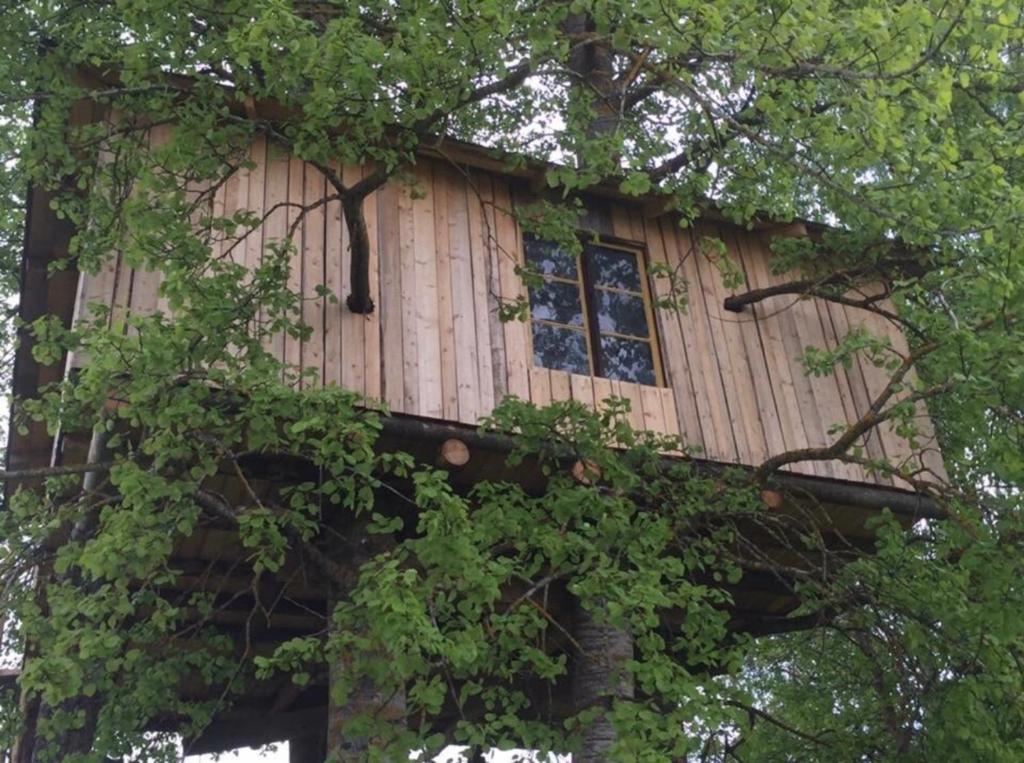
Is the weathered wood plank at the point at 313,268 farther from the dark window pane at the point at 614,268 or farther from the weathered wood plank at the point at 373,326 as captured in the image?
the dark window pane at the point at 614,268

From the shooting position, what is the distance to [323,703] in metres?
9.34

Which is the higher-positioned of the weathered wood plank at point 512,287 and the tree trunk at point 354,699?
the weathered wood plank at point 512,287

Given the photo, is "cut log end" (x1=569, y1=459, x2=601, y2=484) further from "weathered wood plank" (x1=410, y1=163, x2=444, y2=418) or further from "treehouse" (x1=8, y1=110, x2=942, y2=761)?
"weathered wood plank" (x1=410, y1=163, x2=444, y2=418)

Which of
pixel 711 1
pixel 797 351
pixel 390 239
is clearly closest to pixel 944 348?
pixel 711 1

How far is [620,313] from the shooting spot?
8109 mm

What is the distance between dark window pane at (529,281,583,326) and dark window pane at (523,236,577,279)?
117mm

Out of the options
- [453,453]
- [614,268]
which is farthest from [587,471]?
[614,268]

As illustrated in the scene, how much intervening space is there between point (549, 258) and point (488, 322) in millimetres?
996

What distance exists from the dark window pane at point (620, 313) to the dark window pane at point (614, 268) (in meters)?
0.11

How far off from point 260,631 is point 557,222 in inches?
174

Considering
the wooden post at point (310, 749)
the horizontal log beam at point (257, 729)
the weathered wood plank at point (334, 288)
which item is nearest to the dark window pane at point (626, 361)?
the weathered wood plank at point (334, 288)

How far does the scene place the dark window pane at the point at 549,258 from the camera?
8.08m

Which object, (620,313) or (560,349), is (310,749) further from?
(620,313)

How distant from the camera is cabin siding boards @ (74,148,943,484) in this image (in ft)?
22.7
